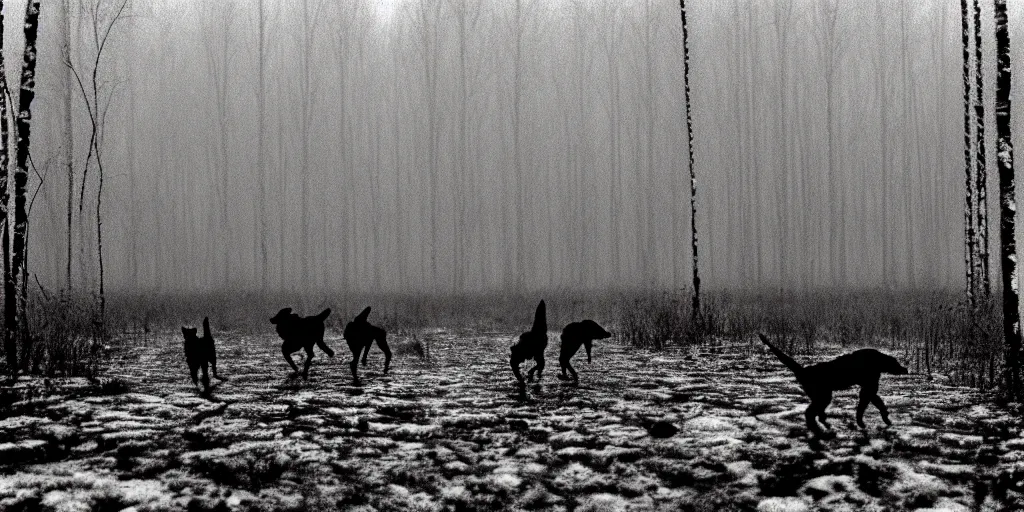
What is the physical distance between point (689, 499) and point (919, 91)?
3766 cm

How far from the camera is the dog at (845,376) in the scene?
12.0 feet

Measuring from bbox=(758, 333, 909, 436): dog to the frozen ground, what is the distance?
191 mm

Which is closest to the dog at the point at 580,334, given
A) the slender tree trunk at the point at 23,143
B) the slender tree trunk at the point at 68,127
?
the slender tree trunk at the point at 23,143

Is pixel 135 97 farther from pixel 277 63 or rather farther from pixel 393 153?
pixel 393 153

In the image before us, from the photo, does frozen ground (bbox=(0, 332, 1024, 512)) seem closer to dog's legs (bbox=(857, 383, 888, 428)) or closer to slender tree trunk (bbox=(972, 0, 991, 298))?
dog's legs (bbox=(857, 383, 888, 428))

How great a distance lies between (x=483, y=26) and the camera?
29.8 meters

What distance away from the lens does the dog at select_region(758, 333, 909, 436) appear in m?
3.66

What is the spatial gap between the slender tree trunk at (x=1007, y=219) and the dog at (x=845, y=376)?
201 cm

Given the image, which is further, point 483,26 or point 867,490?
point 483,26

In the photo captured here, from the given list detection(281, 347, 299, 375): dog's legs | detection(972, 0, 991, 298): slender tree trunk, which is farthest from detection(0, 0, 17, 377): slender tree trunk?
detection(972, 0, 991, 298): slender tree trunk

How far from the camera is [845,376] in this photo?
3.64m

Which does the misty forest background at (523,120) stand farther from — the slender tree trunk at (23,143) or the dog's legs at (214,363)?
the dog's legs at (214,363)

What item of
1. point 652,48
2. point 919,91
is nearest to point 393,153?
point 652,48

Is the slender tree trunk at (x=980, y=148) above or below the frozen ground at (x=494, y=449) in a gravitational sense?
above
